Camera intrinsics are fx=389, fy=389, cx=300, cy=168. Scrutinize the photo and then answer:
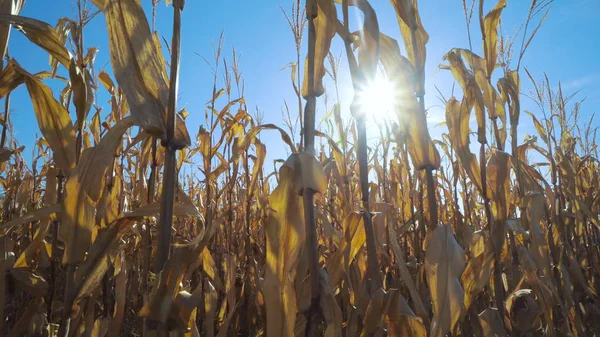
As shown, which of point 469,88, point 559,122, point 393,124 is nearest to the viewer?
point 469,88

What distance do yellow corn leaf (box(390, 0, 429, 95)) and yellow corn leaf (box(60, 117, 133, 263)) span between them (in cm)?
83

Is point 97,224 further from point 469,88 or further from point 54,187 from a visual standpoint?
point 469,88

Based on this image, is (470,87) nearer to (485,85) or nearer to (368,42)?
(485,85)

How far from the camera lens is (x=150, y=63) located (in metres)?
0.89

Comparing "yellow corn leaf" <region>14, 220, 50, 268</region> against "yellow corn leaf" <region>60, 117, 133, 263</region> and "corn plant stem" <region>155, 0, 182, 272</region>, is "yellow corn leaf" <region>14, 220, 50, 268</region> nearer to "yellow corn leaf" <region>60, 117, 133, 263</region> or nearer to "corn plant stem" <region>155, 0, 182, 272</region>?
"yellow corn leaf" <region>60, 117, 133, 263</region>

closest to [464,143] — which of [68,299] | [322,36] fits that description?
[322,36]

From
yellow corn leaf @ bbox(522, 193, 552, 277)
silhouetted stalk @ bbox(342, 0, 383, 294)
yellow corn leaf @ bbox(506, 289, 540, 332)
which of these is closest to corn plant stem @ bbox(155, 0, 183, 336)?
silhouetted stalk @ bbox(342, 0, 383, 294)

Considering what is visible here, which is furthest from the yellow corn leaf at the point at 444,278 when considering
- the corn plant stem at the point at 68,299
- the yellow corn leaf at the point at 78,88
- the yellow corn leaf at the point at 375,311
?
the yellow corn leaf at the point at 78,88

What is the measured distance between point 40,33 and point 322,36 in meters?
0.70

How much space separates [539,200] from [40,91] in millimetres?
1683

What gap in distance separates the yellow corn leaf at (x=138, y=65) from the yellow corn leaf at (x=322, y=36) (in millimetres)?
364

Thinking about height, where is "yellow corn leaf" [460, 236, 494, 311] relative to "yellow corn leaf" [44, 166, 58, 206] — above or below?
below

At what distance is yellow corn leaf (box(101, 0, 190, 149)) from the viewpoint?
0.86 meters

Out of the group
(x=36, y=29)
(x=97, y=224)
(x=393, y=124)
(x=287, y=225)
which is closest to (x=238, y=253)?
(x=97, y=224)
